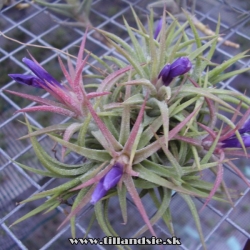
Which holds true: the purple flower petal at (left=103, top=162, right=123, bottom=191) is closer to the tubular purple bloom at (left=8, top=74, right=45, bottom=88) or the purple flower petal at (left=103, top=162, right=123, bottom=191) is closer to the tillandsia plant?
the tillandsia plant

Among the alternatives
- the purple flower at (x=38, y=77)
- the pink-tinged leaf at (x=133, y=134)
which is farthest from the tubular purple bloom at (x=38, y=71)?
the pink-tinged leaf at (x=133, y=134)

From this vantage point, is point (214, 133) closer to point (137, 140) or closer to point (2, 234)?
point (137, 140)

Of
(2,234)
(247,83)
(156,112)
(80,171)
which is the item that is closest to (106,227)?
(80,171)

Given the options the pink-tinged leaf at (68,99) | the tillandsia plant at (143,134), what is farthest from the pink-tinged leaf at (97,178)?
the pink-tinged leaf at (68,99)

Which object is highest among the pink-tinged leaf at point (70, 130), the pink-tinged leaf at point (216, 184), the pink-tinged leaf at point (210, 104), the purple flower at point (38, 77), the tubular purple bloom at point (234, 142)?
the purple flower at point (38, 77)

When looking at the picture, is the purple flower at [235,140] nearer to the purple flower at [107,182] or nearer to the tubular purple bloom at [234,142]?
the tubular purple bloom at [234,142]

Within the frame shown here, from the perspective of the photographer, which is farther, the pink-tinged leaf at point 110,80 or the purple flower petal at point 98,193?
the pink-tinged leaf at point 110,80

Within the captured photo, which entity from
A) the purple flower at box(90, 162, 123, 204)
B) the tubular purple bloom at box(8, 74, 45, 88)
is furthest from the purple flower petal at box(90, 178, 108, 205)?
the tubular purple bloom at box(8, 74, 45, 88)

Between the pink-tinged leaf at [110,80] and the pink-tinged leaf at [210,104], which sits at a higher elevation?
the pink-tinged leaf at [110,80]

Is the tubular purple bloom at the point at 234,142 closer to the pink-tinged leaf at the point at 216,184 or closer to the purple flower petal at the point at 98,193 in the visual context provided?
the pink-tinged leaf at the point at 216,184
